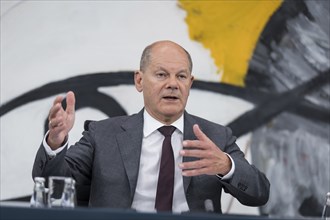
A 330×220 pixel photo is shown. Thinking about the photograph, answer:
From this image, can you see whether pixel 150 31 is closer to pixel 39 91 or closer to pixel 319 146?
pixel 39 91

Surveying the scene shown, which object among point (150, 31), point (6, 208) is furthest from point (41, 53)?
point (6, 208)

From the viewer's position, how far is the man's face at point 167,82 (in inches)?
114

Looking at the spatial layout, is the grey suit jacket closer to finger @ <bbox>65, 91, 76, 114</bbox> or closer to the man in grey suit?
the man in grey suit

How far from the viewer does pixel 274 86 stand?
365 cm

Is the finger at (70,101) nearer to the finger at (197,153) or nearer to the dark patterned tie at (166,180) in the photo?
the finger at (197,153)

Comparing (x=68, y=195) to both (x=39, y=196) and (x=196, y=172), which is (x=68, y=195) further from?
(x=196, y=172)

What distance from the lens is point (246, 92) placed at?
3.65m

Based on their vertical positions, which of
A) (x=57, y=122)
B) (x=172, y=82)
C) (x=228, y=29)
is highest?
(x=228, y=29)

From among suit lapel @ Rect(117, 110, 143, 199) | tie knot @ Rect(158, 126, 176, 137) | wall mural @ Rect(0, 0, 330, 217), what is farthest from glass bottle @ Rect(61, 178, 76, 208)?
wall mural @ Rect(0, 0, 330, 217)

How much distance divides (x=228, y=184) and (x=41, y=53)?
52.9 inches

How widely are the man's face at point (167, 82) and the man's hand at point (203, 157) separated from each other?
342mm

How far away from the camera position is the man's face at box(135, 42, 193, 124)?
288 centimetres

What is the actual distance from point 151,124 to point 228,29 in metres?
0.93

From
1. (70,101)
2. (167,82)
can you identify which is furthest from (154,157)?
(70,101)
